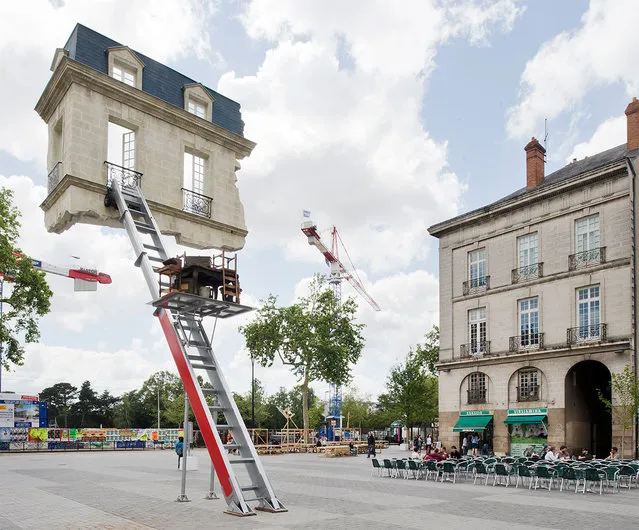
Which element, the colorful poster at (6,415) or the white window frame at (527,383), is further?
the colorful poster at (6,415)

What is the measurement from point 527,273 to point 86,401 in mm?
72554

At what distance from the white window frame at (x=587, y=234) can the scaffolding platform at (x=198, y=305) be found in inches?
934

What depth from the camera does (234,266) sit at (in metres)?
13.0

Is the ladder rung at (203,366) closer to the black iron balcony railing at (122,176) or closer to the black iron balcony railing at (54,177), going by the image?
the black iron balcony railing at (122,176)

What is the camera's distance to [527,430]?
3409 centimetres

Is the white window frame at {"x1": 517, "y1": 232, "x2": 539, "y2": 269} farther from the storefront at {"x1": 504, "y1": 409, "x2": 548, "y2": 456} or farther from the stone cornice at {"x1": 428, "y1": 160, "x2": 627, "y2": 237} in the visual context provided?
the storefront at {"x1": 504, "y1": 409, "x2": 548, "y2": 456}

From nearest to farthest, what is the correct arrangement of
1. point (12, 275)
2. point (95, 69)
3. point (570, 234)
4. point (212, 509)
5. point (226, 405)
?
point (95, 69) → point (226, 405) → point (212, 509) → point (12, 275) → point (570, 234)

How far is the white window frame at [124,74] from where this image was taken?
1220 cm

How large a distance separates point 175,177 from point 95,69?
236 centimetres

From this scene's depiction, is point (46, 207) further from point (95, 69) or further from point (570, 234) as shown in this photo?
point (570, 234)

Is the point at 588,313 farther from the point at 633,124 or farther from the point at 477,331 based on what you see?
the point at 633,124

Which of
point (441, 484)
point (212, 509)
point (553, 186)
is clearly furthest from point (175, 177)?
point (553, 186)

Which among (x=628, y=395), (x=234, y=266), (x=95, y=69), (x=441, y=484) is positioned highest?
(x=95, y=69)

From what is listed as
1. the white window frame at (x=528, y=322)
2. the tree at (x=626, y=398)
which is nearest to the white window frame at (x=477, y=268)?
the white window frame at (x=528, y=322)
